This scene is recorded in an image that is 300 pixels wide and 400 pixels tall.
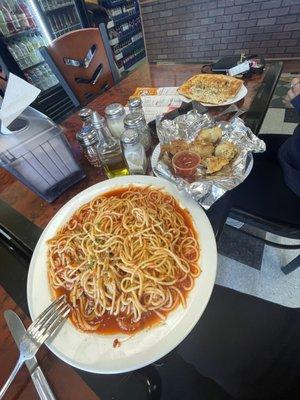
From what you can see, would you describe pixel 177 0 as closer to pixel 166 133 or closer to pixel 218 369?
pixel 166 133

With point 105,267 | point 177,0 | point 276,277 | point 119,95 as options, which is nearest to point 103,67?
point 119,95

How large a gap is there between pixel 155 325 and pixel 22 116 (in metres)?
0.77

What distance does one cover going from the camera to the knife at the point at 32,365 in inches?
18.1

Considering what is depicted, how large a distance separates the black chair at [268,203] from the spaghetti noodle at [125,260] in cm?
45

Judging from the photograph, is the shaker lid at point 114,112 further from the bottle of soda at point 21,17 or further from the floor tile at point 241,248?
the bottle of soda at point 21,17

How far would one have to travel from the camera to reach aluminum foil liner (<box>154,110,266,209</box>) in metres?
0.71

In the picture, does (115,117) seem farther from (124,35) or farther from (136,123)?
(124,35)

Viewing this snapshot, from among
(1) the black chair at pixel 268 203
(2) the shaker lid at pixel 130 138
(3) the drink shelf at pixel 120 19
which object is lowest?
(3) the drink shelf at pixel 120 19

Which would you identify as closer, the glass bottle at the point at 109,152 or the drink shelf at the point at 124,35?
the glass bottle at the point at 109,152

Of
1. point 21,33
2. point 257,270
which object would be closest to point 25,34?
point 21,33

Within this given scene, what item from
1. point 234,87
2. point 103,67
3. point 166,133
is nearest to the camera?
point 166,133

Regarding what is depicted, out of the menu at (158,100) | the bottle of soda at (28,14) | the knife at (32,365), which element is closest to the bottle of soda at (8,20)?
the bottle of soda at (28,14)

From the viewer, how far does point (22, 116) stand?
716 millimetres

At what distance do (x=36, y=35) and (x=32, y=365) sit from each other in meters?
4.25
